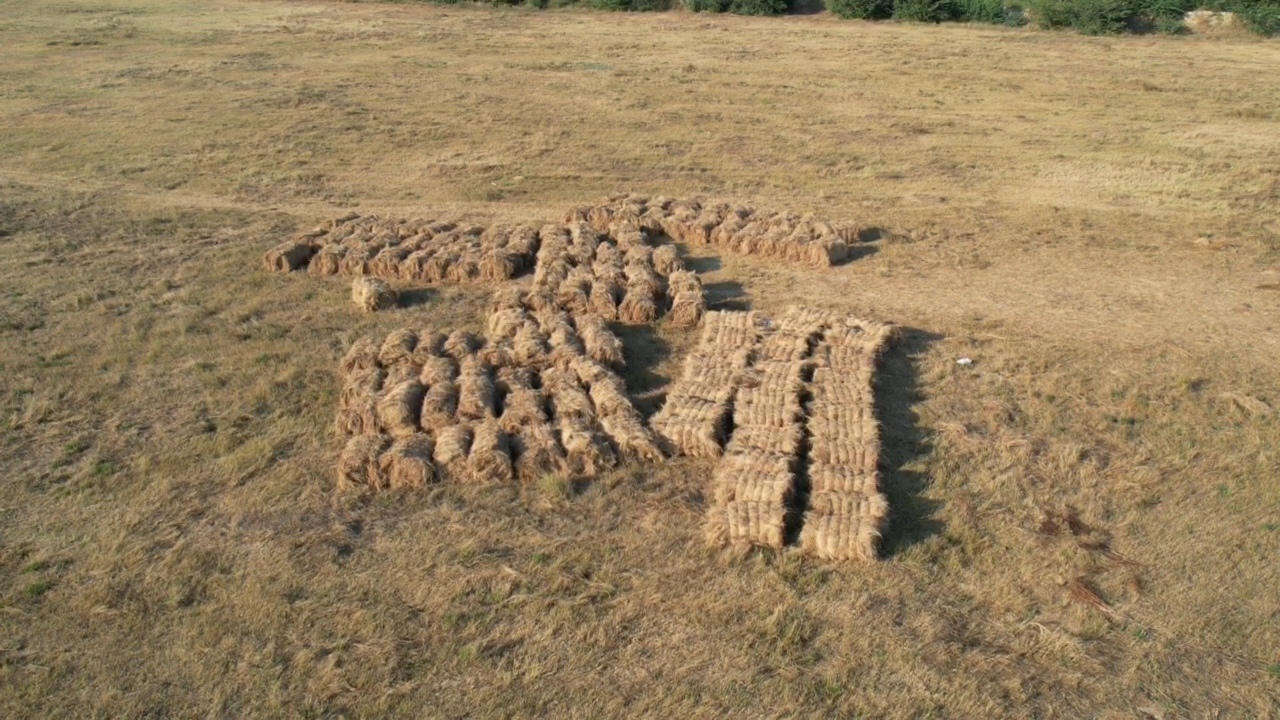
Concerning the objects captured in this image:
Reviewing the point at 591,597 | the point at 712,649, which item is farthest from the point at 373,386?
the point at 712,649

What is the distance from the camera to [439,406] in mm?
10336

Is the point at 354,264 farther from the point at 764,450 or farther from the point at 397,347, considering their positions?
the point at 764,450

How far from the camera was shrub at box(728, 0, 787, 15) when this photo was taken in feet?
150

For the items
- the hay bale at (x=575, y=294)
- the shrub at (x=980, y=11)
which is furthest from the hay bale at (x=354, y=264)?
the shrub at (x=980, y=11)

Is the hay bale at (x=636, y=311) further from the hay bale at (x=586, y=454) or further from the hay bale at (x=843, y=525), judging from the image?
the hay bale at (x=843, y=525)

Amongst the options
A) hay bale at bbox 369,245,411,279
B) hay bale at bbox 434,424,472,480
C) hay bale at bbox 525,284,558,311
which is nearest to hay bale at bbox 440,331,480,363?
hay bale at bbox 525,284,558,311

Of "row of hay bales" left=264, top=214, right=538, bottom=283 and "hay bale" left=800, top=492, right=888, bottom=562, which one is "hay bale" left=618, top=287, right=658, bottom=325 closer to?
"row of hay bales" left=264, top=214, right=538, bottom=283

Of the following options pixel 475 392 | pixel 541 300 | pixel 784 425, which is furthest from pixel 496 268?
pixel 784 425

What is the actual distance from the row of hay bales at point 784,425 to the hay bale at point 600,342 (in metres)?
0.86

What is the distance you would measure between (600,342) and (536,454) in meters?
2.60

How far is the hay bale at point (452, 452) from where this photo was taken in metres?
9.57

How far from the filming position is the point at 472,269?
1498 centimetres

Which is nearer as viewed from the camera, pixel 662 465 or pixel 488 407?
pixel 662 465

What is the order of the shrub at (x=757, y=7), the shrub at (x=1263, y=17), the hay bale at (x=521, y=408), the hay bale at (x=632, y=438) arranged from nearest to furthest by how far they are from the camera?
the hay bale at (x=632, y=438) → the hay bale at (x=521, y=408) → the shrub at (x=1263, y=17) → the shrub at (x=757, y=7)
